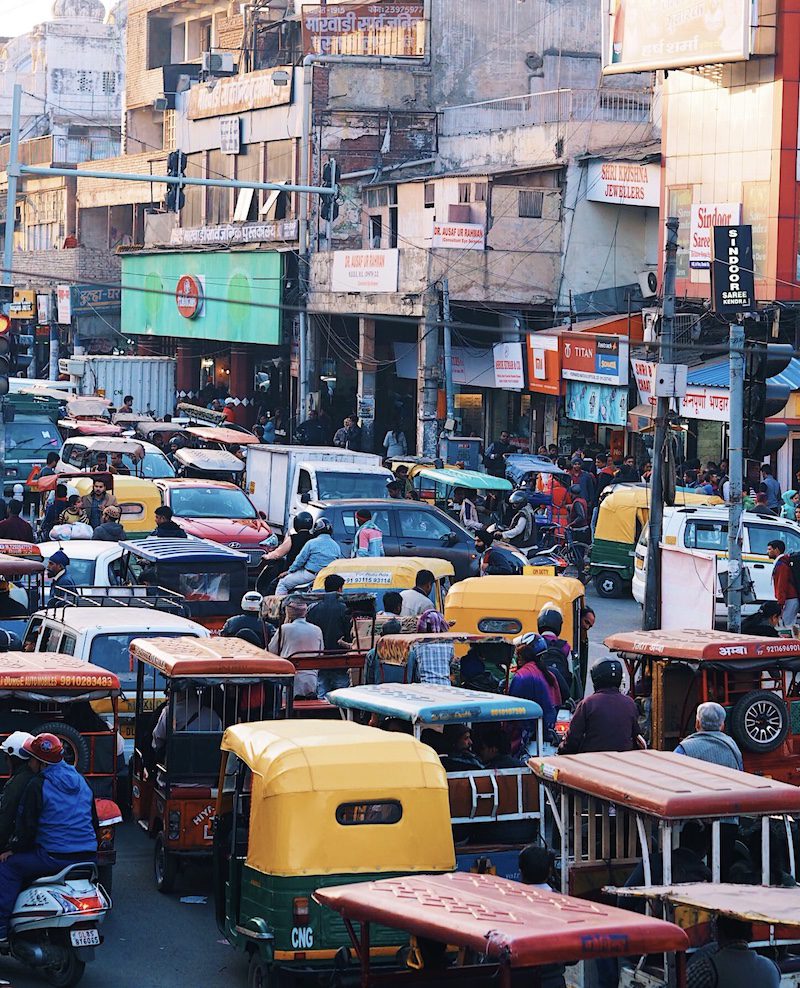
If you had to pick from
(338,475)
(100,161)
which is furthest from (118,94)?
(338,475)

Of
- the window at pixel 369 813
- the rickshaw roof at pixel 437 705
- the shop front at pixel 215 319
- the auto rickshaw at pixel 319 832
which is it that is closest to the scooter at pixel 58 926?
the auto rickshaw at pixel 319 832

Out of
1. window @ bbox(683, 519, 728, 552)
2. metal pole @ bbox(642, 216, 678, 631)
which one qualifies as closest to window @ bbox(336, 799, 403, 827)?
metal pole @ bbox(642, 216, 678, 631)

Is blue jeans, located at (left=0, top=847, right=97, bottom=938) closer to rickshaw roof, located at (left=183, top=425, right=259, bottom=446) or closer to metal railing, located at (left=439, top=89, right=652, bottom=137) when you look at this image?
rickshaw roof, located at (left=183, top=425, right=259, bottom=446)

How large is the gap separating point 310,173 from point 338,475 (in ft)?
79.5

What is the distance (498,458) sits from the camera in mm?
33281

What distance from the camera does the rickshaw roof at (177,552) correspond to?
58.0ft

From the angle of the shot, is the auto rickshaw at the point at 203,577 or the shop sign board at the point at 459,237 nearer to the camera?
the auto rickshaw at the point at 203,577

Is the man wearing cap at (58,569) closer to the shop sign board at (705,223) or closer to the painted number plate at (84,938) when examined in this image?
the painted number plate at (84,938)

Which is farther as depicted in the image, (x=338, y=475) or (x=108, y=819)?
(x=338, y=475)

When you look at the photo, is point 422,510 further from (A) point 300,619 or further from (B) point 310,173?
(B) point 310,173

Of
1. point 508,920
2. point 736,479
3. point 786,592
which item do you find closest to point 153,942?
point 508,920

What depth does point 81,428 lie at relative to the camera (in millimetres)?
34156

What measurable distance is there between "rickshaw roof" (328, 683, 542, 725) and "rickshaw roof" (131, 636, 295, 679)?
487 millimetres

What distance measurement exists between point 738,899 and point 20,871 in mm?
4143
